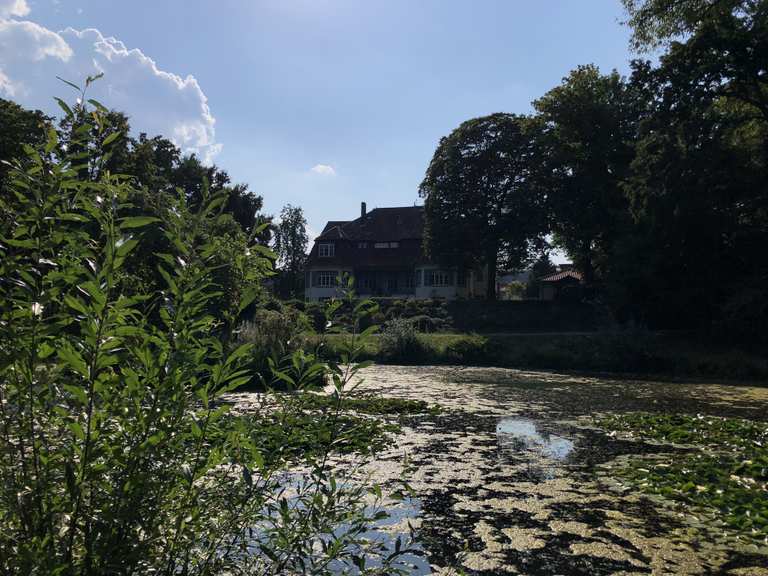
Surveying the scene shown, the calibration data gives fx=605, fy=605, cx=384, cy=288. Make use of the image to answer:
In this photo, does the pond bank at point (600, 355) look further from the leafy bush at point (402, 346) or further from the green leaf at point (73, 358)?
the green leaf at point (73, 358)

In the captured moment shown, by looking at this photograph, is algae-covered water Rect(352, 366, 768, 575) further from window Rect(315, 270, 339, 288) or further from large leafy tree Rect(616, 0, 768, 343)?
window Rect(315, 270, 339, 288)

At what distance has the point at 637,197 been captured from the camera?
1056 inches

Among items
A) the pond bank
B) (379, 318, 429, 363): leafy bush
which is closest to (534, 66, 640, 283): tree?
the pond bank

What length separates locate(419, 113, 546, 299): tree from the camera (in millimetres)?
40969

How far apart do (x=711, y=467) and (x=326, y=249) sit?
4880 cm

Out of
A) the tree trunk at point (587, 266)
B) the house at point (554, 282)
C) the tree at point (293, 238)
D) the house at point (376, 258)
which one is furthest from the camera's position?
the tree at point (293, 238)

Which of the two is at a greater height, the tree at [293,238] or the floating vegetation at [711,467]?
the tree at [293,238]

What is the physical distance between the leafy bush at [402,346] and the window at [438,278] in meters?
24.3

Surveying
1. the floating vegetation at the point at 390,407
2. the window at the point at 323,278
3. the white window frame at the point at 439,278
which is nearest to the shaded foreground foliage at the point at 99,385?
the floating vegetation at the point at 390,407

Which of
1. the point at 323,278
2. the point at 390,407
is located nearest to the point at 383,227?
the point at 323,278

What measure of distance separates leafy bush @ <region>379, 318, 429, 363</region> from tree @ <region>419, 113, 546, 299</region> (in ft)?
54.7

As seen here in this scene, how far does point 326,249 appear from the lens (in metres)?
55.4

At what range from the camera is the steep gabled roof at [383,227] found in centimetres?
5556

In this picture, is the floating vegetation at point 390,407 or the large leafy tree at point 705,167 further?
the large leafy tree at point 705,167
